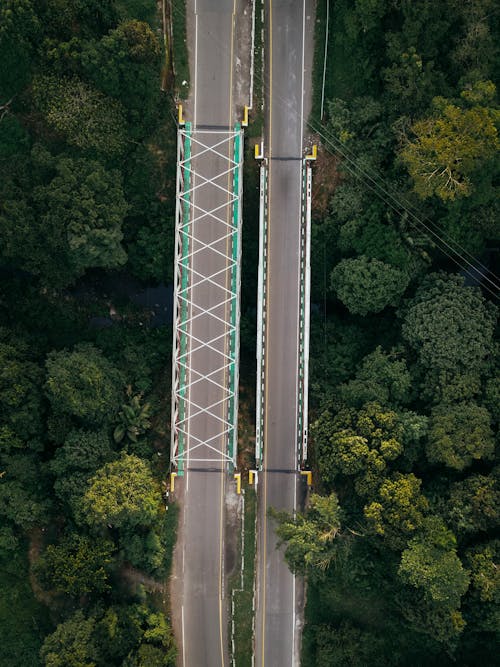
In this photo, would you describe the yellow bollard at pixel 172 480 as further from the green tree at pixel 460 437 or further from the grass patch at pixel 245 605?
the green tree at pixel 460 437

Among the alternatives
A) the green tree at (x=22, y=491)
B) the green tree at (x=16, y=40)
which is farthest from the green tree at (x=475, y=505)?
the green tree at (x=16, y=40)

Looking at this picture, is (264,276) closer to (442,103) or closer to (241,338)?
(241,338)

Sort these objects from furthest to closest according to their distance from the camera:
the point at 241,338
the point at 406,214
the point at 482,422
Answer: the point at 241,338 < the point at 406,214 < the point at 482,422

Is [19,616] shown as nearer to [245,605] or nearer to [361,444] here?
[245,605]

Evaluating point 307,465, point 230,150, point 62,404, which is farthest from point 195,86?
point 307,465

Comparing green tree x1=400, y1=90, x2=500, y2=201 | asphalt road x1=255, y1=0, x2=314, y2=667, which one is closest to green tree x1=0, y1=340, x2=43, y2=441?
asphalt road x1=255, y1=0, x2=314, y2=667
